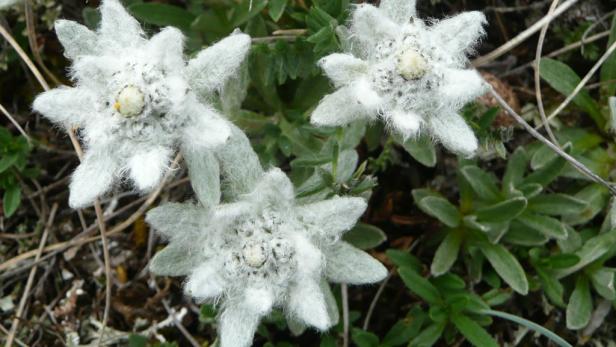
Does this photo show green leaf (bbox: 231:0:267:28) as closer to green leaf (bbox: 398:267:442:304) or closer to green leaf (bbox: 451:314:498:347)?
green leaf (bbox: 398:267:442:304)

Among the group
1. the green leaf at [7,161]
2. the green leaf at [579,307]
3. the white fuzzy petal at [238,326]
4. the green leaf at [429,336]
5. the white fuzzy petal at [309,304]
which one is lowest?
the green leaf at [429,336]

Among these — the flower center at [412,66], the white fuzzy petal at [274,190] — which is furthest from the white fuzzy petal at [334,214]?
the flower center at [412,66]

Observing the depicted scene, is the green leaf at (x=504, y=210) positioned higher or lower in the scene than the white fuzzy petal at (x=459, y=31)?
lower

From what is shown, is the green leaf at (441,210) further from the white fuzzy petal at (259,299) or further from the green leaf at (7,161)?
the green leaf at (7,161)

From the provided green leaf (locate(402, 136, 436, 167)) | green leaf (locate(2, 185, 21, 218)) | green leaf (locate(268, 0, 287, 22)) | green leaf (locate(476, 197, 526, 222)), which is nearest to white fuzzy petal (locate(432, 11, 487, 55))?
green leaf (locate(402, 136, 436, 167))

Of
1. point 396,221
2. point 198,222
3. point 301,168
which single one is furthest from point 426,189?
point 198,222
